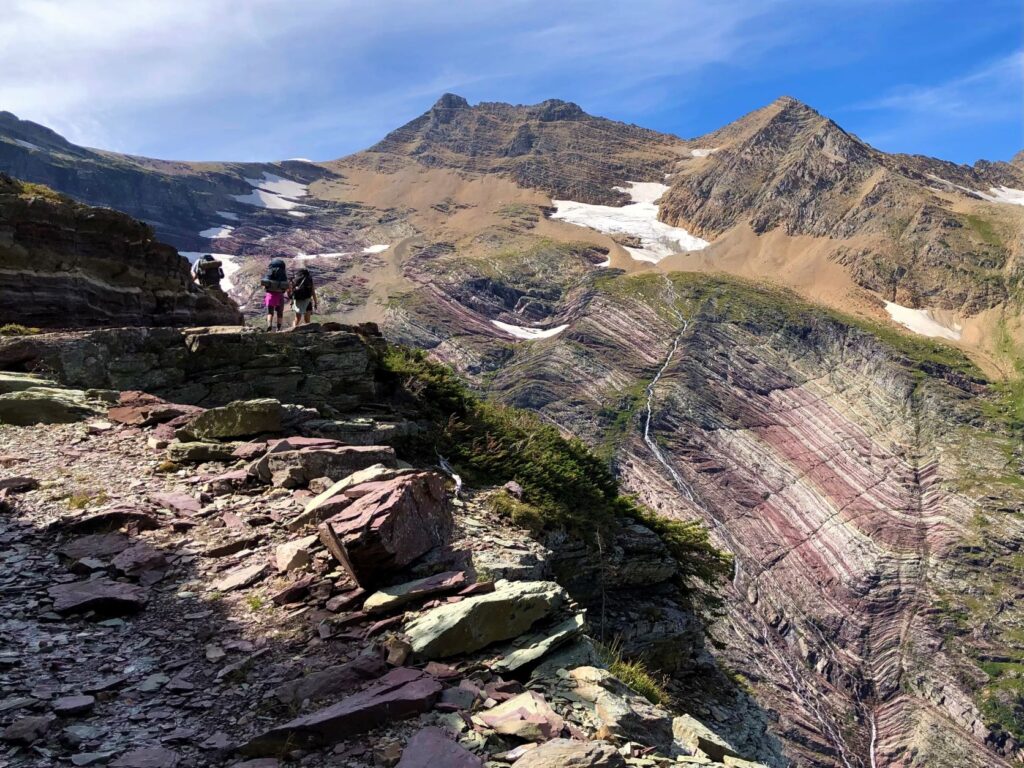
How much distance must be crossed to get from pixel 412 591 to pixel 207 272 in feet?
59.2

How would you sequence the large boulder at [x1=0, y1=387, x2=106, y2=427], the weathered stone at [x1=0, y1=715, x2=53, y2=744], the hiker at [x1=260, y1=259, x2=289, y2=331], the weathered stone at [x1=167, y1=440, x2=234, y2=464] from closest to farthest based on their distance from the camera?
the weathered stone at [x1=0, y1=715, x2=53, y2=744]
the weathered stone at [x1=167, y1=440, x2=234, y2=464]
the large boulder at [x1=0, y1=387, x2=106, y2=427]
the hiker at [x1=260, y1=259, x2=289, y2=331]

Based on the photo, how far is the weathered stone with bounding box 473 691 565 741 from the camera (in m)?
5.21

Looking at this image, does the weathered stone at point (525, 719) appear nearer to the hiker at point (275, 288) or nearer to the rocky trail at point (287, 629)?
the rocky trail at point (287, 629)

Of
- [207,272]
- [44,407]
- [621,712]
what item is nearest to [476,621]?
[621,712]

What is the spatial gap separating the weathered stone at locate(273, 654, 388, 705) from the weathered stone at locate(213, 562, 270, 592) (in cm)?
214

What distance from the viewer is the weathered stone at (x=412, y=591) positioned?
6887 millimetres

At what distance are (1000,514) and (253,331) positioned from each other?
93250 mm

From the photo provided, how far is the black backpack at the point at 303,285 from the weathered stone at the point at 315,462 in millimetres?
7636

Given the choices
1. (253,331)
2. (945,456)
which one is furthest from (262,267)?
(253,331)

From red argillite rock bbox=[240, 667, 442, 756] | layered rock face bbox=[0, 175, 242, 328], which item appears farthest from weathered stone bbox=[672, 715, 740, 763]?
layered rock face bbox=[0, 175, 242, 328]

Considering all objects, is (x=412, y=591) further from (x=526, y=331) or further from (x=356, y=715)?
(x=526, y=331)

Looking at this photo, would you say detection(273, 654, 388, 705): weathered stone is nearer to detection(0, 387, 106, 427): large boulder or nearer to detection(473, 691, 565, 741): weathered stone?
detection(473, 691, 565, 741): weathered stone

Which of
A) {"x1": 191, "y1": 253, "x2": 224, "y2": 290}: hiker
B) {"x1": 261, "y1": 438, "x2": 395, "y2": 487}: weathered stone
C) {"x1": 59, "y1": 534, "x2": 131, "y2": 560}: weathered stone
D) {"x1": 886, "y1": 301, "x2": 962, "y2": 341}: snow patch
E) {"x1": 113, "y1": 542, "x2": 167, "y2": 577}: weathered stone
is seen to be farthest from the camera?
{"x1": 886, "y1": 301, "x2": 962, "y2": 341}: snow patch

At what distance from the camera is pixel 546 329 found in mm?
144250
